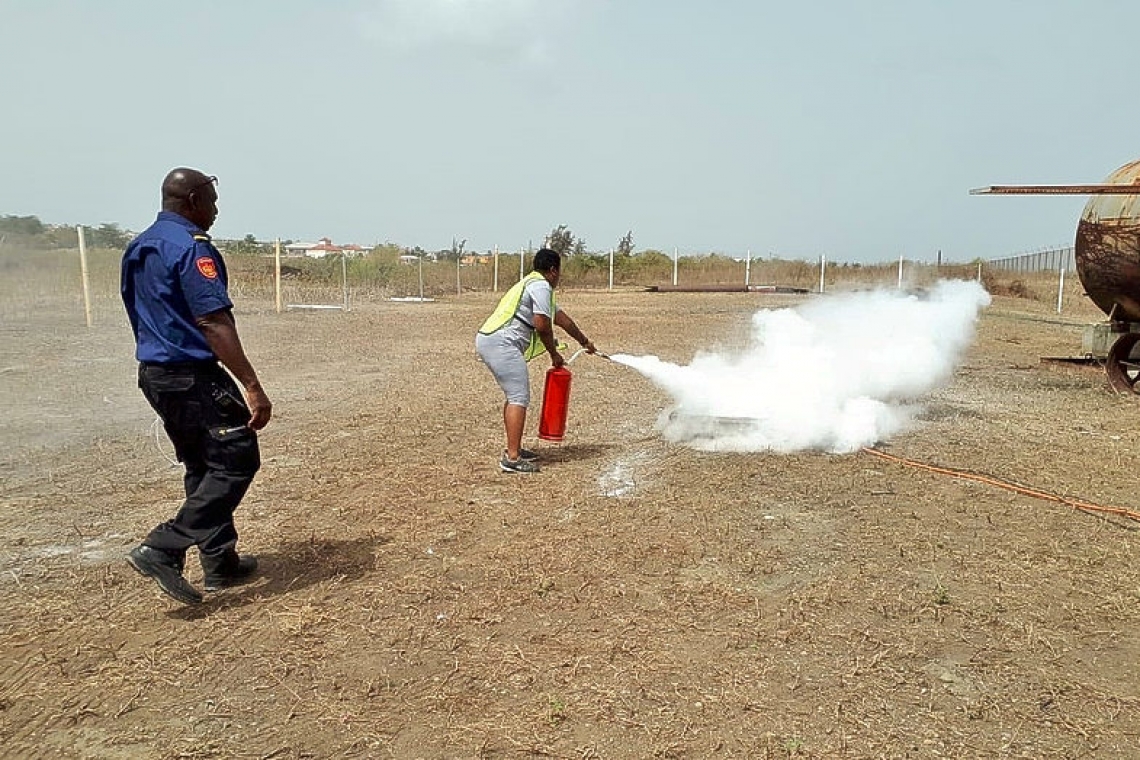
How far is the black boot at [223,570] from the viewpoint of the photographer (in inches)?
179

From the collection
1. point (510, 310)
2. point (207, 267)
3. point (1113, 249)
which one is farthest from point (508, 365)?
point (1113, 249)

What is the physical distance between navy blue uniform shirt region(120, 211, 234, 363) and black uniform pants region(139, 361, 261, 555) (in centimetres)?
10

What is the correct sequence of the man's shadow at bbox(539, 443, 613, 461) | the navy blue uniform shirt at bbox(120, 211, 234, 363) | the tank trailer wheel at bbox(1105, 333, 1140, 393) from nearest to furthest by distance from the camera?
the navy blue uniform shirt at bbox(120, 211, 234, 363) → the man's shadow at bbox(539, 443, 613, 461) → the tank trailer wheel at bbox(1105, 333, 1140, 393)

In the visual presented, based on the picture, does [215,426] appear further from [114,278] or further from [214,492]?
[114,278]

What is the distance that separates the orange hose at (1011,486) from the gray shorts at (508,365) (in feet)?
10.7

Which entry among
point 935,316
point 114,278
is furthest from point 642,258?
point 935,316

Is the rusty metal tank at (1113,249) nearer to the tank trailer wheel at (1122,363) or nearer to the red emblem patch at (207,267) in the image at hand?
the tank trailer wheel at (1122,363)

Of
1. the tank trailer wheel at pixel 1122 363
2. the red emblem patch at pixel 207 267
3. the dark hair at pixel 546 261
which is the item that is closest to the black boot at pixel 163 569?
the red emblem patch at pixel 207 267

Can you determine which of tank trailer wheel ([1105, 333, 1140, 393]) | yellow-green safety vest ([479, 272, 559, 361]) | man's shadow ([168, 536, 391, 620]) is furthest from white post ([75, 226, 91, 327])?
tank trailer wheel ([1105, 333, 1140, 393])

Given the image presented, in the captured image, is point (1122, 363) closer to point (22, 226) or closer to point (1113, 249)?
point (1113, 249)

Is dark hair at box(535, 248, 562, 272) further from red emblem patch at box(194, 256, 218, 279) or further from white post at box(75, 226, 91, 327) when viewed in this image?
white post at box(75, 226, 91, 327)

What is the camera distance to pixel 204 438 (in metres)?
4.37

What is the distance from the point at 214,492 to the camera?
172 inches

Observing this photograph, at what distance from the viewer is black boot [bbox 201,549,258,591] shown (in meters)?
4.55
